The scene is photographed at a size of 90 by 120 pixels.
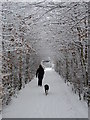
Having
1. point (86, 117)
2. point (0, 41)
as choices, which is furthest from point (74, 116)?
point (0, 41)

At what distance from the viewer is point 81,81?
1730cm

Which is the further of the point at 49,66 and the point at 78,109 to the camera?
the point at 49,66

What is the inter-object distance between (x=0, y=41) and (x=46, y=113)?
3613mm

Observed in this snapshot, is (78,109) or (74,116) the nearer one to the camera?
(74,116)

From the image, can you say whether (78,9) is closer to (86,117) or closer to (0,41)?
(0,41)

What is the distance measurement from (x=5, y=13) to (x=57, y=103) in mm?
5044

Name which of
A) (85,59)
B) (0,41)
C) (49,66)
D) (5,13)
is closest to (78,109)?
(85,59)

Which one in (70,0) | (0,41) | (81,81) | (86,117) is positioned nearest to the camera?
(70,0)

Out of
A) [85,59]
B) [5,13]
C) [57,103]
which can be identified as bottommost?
[57,103]

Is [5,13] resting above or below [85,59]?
above

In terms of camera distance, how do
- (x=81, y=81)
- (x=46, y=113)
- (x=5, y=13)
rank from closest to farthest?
(x=46, y=113) → (x=5, y=13) → (x=81, y=81)

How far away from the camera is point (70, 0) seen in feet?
33.1

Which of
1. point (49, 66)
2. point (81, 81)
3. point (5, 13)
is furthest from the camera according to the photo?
point (49, 66)

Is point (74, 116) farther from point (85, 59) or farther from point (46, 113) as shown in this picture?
point (85, 59)
